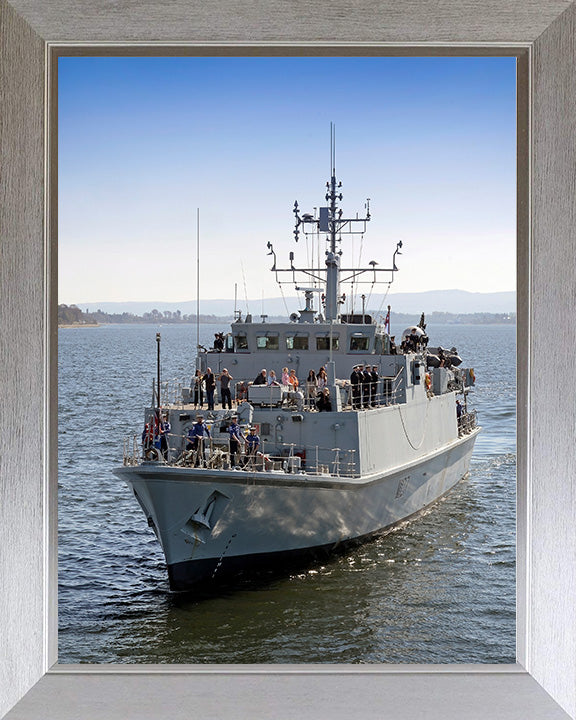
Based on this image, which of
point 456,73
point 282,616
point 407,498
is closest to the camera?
point 282,616

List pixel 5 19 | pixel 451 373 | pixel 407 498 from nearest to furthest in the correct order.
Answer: pixel 5 19
pixel 407 498
pixel 451 373

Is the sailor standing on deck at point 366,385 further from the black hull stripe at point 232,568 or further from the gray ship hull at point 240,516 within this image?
the black hull stripe at point 232,568

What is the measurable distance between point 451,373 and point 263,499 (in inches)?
210

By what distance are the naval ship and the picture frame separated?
3.83 meters

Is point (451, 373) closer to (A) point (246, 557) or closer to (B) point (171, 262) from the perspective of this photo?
(A) point (246, 557)

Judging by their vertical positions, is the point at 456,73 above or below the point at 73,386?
above

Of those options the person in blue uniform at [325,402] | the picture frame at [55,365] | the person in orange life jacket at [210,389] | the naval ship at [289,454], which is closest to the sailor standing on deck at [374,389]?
the naval ship at [289,454]

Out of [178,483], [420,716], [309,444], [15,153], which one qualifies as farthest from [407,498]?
[15,153]

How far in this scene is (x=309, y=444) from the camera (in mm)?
7973

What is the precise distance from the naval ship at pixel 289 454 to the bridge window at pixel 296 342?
0.01m

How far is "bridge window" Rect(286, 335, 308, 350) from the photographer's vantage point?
31.9 feet

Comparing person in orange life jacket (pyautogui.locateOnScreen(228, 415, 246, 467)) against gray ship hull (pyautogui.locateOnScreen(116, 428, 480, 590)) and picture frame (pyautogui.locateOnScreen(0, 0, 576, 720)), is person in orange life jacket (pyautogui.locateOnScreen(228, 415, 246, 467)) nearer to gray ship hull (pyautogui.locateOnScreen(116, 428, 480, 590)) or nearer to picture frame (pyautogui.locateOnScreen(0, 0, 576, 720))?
gray ship hull (pyautogui.locateOnScreen(116, 428, 480, 590))

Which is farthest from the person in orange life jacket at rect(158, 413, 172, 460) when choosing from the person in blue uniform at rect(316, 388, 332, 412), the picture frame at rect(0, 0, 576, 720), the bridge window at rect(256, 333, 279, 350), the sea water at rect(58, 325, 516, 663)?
the picture frame at rect(0, 0, 576, 720)

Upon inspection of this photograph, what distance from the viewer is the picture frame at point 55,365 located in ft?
10.0
